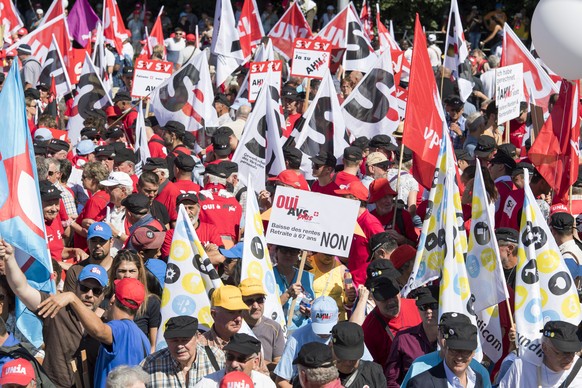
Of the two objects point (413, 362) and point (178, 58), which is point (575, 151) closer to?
point (413, 362)

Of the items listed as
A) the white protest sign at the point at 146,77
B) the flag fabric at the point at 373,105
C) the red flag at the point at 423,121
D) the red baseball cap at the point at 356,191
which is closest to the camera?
the red baseball cap at the point at 356,191

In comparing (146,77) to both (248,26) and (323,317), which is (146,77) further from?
(323,317)

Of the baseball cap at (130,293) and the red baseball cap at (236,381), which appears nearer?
the red baseball cap at (236,381)

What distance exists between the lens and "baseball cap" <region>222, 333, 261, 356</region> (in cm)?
626

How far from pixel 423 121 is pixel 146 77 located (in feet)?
17.9

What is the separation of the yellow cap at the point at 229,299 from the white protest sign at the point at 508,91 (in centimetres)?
617

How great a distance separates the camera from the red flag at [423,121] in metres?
10.4

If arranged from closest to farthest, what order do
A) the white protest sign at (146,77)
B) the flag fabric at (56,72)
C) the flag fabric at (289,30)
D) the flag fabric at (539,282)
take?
the flag fabric at (539,282)
the white protest sign at (146,77)
the flag fabric at (56,72)
the flag fabric at (289,30)

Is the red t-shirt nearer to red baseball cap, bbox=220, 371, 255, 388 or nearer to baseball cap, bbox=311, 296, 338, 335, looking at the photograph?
baseball cap, bbox=311, 296, 338, 335

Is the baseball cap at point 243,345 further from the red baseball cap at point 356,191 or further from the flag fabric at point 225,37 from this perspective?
the flag fabric at point 225,37

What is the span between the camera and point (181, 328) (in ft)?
21.3

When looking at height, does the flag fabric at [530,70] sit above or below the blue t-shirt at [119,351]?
below

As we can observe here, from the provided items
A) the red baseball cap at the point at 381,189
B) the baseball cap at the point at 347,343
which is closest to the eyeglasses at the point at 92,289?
the baseball cap at the point at 347,343

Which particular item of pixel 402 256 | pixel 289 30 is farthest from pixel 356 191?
pixel 289 30
